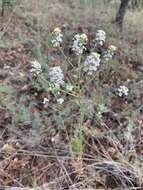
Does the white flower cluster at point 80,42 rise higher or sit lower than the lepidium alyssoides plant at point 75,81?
higher

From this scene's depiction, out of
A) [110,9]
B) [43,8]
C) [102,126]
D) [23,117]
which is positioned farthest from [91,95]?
[110,9]

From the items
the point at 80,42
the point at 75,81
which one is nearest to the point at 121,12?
the point at 75,81

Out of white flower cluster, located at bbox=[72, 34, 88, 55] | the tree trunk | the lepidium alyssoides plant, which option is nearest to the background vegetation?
the lepidium alyssoides plant

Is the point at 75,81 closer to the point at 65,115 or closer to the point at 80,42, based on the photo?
the point at 65,115

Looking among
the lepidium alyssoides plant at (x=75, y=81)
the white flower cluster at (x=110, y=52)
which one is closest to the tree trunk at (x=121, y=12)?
the lepidium alyssoides plant at (x=75, y=81)

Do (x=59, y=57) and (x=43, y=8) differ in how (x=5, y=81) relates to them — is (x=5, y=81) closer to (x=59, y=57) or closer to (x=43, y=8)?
(x=59, y=57)

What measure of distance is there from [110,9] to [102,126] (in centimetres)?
356

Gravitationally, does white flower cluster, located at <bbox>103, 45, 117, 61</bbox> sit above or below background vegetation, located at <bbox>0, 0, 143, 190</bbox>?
above

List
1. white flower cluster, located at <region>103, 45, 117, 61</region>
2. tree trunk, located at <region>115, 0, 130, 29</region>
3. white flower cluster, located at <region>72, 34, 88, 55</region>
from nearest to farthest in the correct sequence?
white flower cluster, located at <region>72, 34, 88, 55</region>
white flower cluster, located at <region>103, 45, 117, 61</region>
tree trunk, located at <region>115, 0, 130, 29</region>

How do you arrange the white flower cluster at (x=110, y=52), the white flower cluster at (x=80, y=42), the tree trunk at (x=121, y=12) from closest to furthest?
the white flower cluster at (x=80, y=42)
the white flower cluster at (x=110, y=52)
the tree trunk at (x=121, y=12)

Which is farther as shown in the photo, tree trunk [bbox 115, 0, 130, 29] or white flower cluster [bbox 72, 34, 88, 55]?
tree trunk [bbox 115, 0, 130, 29]

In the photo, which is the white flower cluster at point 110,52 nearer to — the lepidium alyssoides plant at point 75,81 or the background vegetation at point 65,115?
the lepidium alyssoides plant at point 75,81

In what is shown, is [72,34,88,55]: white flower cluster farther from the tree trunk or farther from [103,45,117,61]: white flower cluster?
the tree trunk

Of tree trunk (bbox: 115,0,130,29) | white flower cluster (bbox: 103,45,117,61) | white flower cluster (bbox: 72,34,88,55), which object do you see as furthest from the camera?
tree trunk (bbox: 115,0,130,29)
